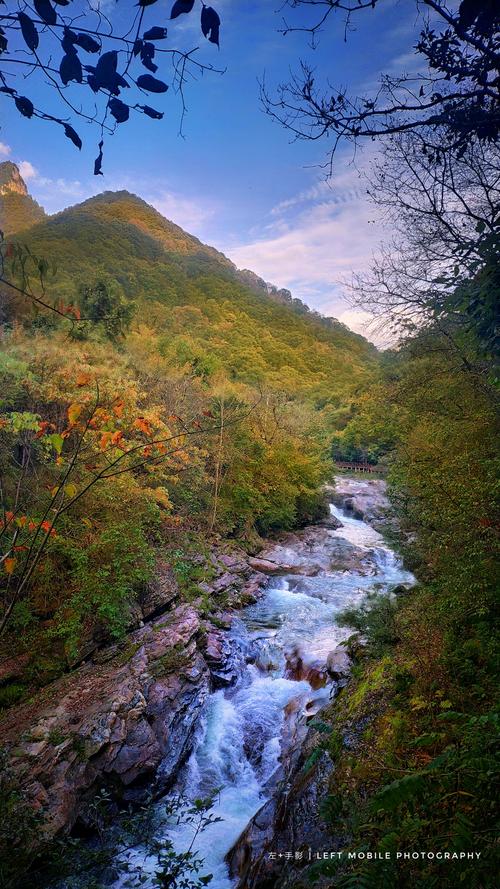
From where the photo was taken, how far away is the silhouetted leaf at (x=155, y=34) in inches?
50.4

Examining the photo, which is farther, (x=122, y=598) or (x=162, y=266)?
(x=162, y=266)

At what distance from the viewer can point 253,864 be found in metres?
3.72

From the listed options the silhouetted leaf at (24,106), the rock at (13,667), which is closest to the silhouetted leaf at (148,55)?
the silhouetted leaf at (24,106)

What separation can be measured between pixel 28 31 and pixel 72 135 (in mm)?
269

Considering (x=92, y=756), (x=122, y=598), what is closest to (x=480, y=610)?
(x=92, y=756)

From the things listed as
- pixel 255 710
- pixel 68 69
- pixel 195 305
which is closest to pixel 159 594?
pixel 255 710

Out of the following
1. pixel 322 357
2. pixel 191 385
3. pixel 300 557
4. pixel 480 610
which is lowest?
pixel 300 557

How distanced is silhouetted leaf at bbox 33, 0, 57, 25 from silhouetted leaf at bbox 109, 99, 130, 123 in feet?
0.77

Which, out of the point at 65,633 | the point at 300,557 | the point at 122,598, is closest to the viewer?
the point at 65,633

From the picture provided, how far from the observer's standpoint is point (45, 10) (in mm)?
1238

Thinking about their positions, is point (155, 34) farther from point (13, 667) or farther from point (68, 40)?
point (13, 667)

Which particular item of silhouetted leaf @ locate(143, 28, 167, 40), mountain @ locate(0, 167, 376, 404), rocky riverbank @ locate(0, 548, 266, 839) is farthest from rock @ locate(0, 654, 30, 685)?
mountain @ locate(0, 167, 376, 404)

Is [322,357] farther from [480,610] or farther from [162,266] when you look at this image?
[480,610]

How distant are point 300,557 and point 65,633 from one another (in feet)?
31.1
